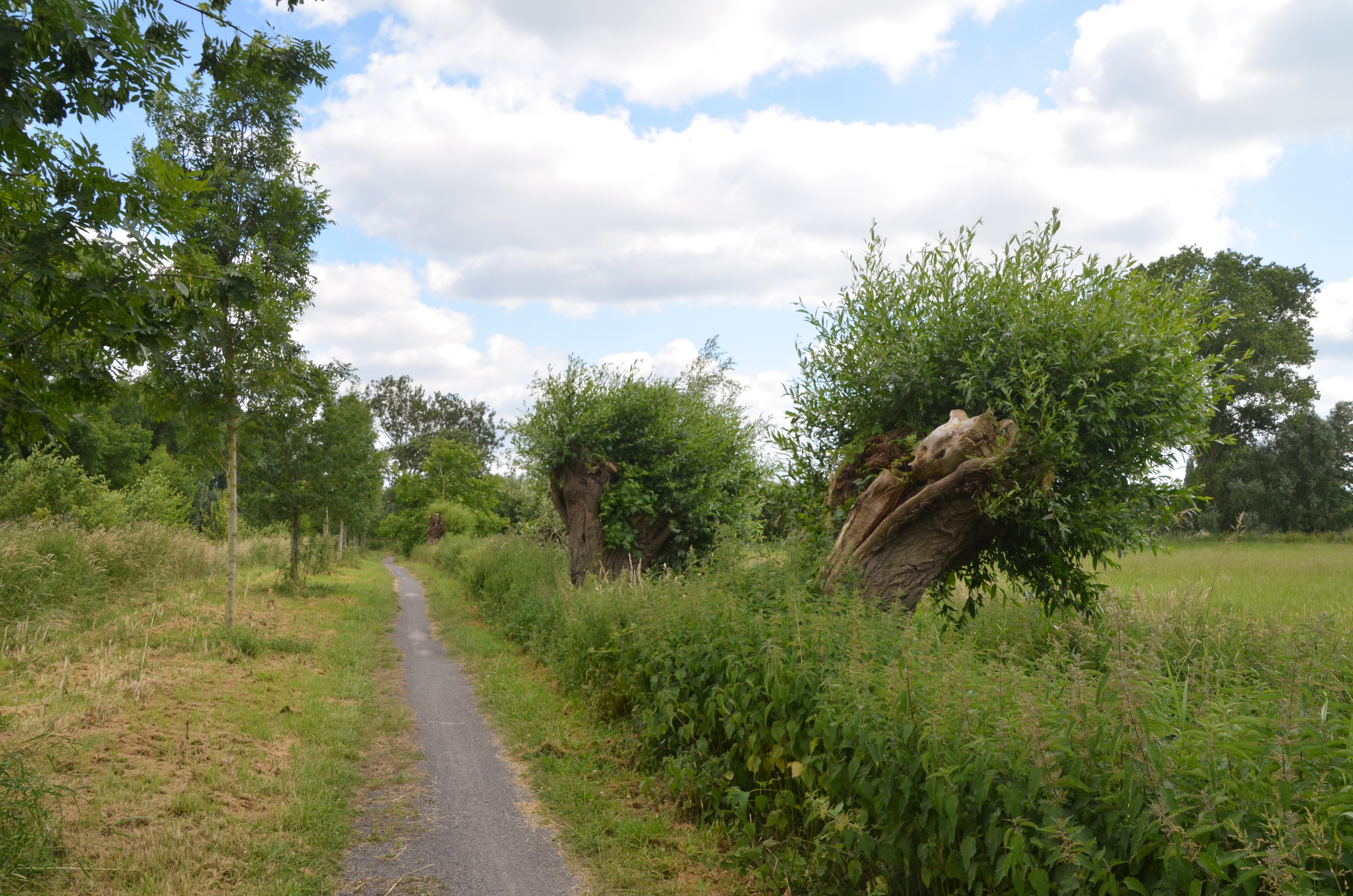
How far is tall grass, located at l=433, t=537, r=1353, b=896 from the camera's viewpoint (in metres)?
2.63

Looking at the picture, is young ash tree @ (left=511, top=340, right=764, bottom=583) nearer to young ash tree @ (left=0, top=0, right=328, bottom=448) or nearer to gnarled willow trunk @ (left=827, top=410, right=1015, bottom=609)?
gnarled willow trunk @ (left=827, top=410, right=1015, bottom=609)

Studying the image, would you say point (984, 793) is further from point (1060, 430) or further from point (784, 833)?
point (1060, 430)

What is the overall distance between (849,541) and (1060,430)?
6.88 ft

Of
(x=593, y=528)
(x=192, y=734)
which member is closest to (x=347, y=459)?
(x=593, y=528)

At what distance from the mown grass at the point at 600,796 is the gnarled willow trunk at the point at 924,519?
252 cm

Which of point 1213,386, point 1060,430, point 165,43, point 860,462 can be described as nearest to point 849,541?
point 860,462

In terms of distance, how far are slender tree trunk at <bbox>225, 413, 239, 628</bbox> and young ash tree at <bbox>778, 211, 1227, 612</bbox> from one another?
377 inches

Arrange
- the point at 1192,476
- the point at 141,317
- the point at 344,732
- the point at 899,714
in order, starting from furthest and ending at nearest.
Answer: the point at 1192,476 → the point at 344,732 → the point at 141,317 → the point at 899,714

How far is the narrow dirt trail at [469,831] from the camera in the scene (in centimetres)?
486

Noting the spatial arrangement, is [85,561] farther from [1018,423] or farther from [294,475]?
[1018,423]

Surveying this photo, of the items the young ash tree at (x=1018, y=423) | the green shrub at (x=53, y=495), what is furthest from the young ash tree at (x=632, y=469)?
the green shrub at (x=53, y=495)

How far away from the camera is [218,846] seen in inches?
193

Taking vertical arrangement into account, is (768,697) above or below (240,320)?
below

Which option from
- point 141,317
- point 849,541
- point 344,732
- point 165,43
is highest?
point 165,43
